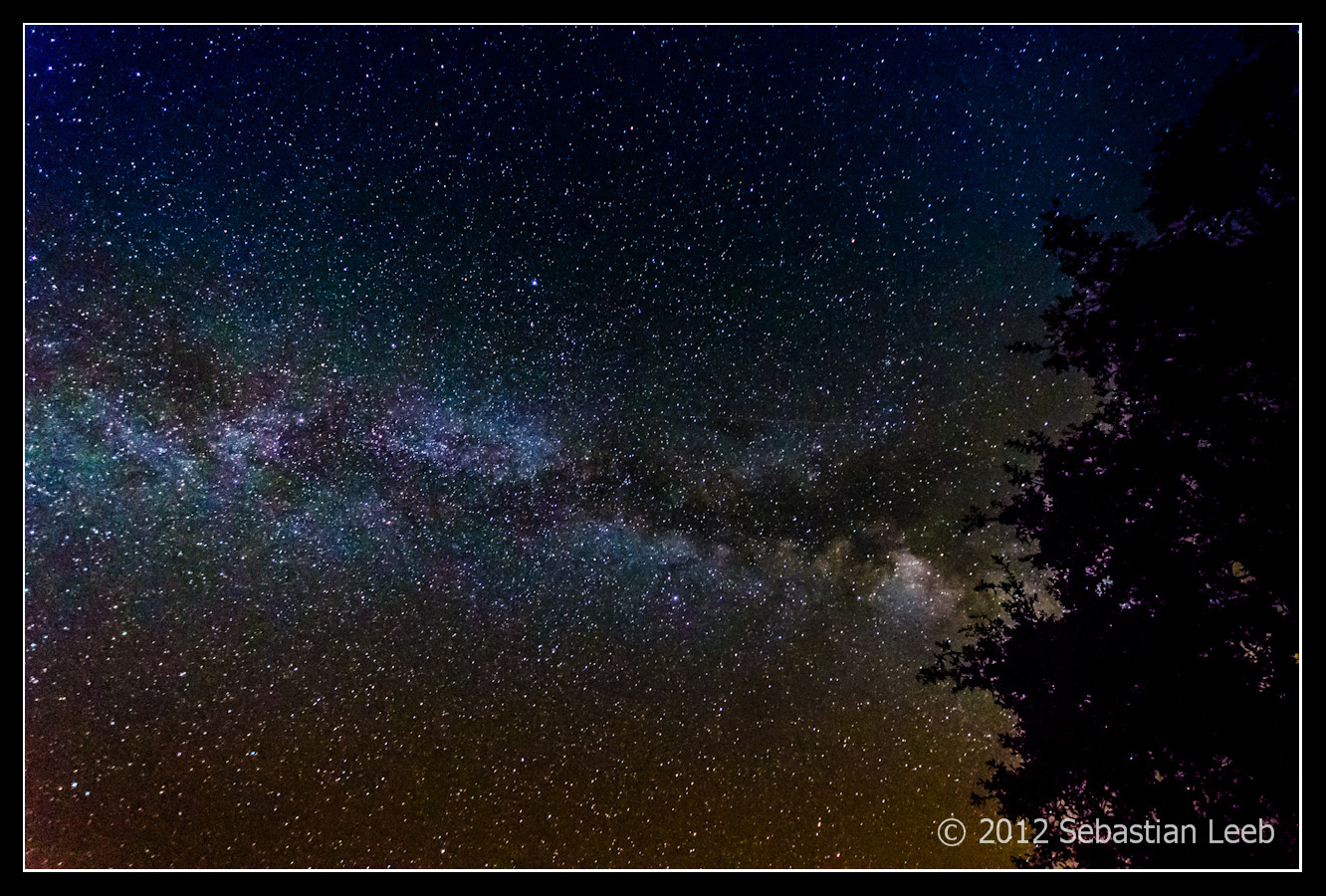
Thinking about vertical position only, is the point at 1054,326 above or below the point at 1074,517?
above

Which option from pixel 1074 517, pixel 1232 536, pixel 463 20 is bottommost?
pixel 1232 536

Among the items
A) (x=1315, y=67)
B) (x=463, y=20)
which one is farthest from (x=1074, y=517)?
(x=463, y=20)

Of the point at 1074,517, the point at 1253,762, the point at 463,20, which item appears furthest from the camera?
the point at 1074,517

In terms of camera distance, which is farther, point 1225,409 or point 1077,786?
point 1077,786

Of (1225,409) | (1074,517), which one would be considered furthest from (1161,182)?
(1074,517)
